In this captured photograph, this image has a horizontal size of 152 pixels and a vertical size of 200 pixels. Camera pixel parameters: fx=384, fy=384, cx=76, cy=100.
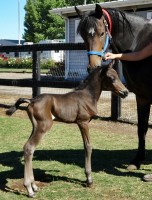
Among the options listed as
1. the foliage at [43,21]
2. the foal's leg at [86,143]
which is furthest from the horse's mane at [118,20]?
the foliage at [43,21]

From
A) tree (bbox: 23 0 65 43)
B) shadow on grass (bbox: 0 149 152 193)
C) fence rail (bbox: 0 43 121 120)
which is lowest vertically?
shadow on grass (bbox: 0 149 152 193)

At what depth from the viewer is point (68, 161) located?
5629 millimetres

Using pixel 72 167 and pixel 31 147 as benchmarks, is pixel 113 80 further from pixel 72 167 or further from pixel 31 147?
pixel 72 167

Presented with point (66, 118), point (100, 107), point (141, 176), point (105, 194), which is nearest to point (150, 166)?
point (141, 176)

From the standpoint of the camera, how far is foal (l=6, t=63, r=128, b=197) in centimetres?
412

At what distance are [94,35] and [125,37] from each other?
1.94ft

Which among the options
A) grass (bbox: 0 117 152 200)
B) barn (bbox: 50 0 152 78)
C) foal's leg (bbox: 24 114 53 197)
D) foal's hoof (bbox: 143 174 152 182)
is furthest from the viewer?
barn (bbox: 50 0 152 78)

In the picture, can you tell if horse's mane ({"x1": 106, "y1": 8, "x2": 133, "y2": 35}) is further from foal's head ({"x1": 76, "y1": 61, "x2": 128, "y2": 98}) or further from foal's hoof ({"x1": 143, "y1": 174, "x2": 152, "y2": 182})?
foal's hoof ({"x1": 143, "y1": 174, "x2": 152, "y2": 182})

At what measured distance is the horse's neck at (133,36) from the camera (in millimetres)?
4953

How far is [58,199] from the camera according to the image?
4098mm

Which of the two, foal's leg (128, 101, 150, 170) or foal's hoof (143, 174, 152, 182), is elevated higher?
foal's leg (128, 101, 150, 170)

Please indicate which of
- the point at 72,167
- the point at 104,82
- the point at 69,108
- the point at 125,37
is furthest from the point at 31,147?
the point at 125,37

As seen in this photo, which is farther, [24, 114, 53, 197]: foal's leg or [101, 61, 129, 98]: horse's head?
[101, 61, 129, 98]: horse's head

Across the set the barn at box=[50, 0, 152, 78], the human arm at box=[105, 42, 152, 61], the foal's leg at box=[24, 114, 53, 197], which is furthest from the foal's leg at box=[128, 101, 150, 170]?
the barn at box=[50, 0, 152, 78]
